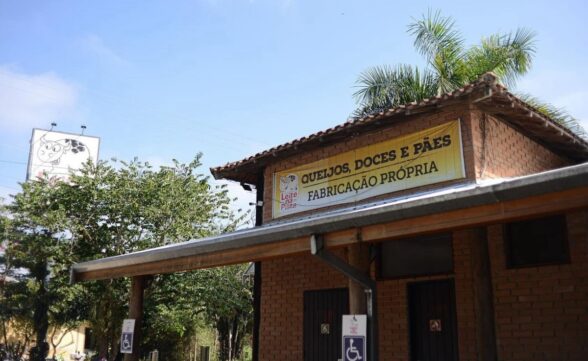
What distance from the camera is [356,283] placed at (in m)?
6.43

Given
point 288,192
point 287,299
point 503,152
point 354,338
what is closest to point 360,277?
point 354,338

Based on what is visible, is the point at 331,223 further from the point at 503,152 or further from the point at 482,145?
the point at 503,152

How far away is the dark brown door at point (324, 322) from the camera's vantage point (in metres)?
9.32

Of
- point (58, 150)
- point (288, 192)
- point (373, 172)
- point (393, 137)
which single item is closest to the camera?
point (393, 137)

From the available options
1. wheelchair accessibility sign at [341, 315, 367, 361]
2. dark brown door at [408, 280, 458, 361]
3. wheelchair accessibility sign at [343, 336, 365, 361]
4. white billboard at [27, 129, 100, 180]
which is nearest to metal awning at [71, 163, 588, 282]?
wheelchair accessibility sign at [341, 315, 367, 361]

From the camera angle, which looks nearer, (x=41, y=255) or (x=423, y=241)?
(x=423, y=241)

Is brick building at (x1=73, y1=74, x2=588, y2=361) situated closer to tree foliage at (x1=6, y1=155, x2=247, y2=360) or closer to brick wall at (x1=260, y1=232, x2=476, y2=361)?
brick wall at (x1=260, y1=232, x2=476, y2=361)

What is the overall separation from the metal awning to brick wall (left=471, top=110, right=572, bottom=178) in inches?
25.9

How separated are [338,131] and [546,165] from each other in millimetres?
3451

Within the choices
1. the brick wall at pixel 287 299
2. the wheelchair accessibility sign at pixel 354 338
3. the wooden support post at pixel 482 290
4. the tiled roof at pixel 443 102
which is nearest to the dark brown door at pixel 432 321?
the wooden support post at pixel 482 290

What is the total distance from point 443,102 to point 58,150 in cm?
2811

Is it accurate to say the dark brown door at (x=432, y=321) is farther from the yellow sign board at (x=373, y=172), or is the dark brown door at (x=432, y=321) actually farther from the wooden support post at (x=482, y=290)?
the yellow sign board at (x=373, y=172)

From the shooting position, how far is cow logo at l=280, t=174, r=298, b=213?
34.3 ft

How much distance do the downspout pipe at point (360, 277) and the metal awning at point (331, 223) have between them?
0.15 meters
